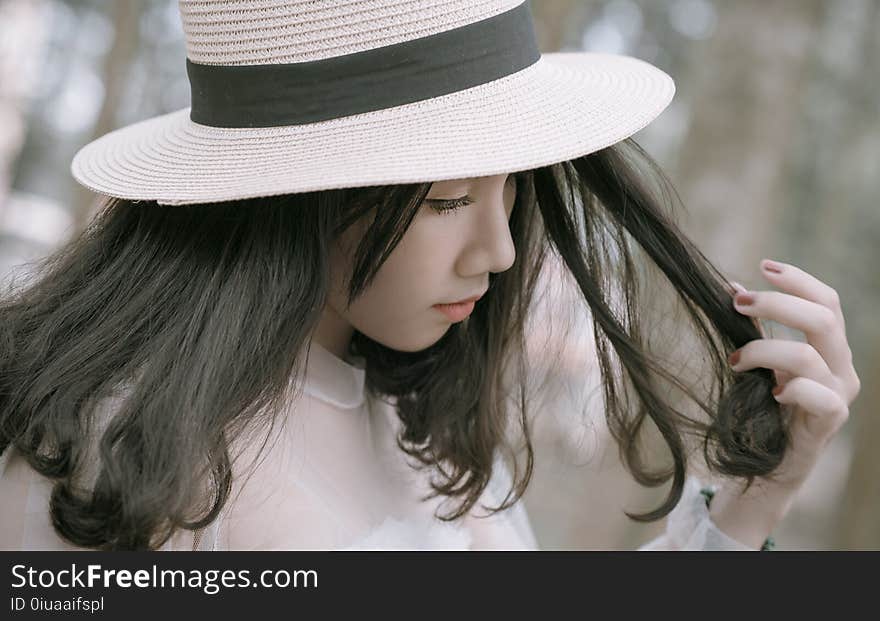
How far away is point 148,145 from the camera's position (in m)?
1.60

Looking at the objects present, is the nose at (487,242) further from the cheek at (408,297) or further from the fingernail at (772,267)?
the fingernail at (772,267)

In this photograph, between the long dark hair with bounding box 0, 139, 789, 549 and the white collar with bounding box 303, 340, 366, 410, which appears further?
the white collar with bounding box 303, 340, 366, 410

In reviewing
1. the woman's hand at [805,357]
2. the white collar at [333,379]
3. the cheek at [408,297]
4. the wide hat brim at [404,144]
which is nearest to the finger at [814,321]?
the woman's hand at [805,357]

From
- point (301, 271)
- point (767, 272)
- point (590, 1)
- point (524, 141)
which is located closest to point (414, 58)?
point (524, 141)

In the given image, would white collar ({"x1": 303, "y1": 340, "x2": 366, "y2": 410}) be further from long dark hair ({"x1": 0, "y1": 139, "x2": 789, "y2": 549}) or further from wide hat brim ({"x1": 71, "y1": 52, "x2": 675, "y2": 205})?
wide hat brim ({"x1": 71, "y1": 52, "x2": 675, "y2": 205})

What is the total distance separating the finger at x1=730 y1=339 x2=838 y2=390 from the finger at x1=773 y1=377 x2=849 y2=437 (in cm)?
2

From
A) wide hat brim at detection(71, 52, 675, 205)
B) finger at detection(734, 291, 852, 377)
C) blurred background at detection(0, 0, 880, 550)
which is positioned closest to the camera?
wide hat brim at detection(71, 52, 675, 205)

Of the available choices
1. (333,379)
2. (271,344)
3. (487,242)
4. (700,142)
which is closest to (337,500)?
(333,379)

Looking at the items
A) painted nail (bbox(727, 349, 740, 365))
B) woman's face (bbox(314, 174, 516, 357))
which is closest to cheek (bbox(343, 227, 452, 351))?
woman's face (bbox(314, 174, 516, 357))

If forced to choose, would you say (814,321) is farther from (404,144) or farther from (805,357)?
(404,144)

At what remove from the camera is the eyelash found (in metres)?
1.36

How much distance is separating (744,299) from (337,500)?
0.81m

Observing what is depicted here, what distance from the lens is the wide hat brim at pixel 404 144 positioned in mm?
1231

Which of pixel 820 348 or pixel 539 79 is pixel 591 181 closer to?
pixel 539 79
